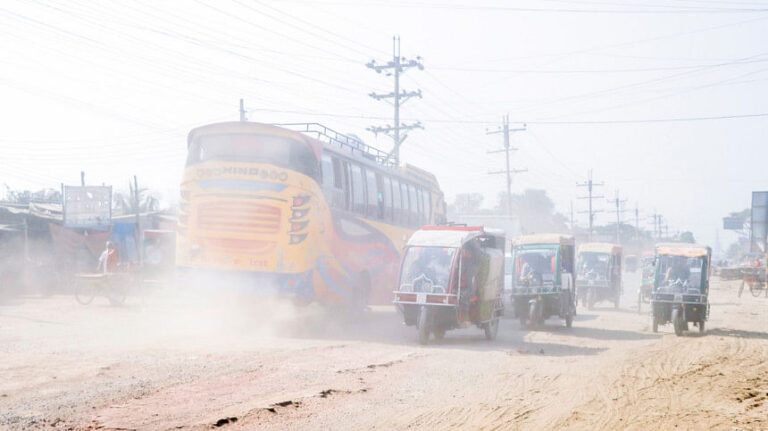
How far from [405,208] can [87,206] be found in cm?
1474

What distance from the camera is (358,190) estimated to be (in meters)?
20.0

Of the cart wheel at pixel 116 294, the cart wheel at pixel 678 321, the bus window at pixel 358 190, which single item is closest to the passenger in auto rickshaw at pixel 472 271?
the bus window at pixel 358 190

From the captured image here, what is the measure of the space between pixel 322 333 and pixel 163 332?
3.61m

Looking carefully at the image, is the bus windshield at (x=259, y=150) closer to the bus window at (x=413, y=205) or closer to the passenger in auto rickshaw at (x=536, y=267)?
the passenger in auto rickshaw at (x=536, y=267)

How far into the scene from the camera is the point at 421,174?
26.7m

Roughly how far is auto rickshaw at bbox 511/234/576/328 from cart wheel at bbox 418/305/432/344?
6590 mm

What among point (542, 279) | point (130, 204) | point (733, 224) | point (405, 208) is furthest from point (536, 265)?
point (733, 224)

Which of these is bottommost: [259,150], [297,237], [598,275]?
[598,275]

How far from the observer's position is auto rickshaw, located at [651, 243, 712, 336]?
777 inches

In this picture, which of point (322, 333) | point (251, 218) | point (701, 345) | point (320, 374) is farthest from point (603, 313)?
point (320, 374)

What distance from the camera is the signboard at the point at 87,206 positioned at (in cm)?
3073

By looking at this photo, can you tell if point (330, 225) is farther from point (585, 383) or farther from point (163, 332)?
point (585, 383)

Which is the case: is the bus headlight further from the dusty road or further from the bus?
the dusty road

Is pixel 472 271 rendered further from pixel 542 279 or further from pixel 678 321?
pixel 678 321
